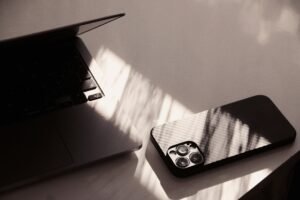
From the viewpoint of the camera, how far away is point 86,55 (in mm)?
823

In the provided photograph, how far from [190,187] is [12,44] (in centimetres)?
29

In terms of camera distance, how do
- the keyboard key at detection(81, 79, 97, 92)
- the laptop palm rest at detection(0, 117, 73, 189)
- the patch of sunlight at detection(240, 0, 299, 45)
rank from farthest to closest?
the patch of sunlight at detection(240, 0, 299, 45) → the keyboard key at detection(81, 79, 97, 92) → the laptop palm rest at detection(0, 117, 73, 189)

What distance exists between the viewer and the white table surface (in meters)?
0.66

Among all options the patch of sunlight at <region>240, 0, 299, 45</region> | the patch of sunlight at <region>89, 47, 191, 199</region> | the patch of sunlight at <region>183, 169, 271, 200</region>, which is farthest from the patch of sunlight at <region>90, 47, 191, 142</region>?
the patch of sunlight at <region>240, 0, 299, 45</region>

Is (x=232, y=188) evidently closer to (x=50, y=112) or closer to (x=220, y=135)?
(x=220, y=135)

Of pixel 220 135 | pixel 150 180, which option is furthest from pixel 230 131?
pixel 150 180

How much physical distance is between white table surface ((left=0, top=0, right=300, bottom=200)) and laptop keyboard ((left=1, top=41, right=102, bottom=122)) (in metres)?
0.05

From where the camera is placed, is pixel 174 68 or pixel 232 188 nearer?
pixel 232 188

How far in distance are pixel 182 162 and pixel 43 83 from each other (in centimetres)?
25

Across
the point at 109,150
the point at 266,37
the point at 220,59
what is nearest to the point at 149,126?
the point at 109,150

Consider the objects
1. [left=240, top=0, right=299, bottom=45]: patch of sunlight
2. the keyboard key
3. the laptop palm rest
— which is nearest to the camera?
the laptop palm rest

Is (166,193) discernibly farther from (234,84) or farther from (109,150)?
(234,84)

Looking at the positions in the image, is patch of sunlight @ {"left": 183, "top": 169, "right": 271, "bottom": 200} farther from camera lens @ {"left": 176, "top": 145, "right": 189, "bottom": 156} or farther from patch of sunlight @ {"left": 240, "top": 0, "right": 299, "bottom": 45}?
patch of sunlight @ {"left": 240, "top": 0, "right": 299, "bottom": 45}

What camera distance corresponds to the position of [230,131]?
0.71m
